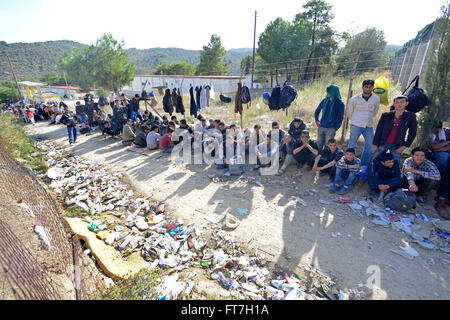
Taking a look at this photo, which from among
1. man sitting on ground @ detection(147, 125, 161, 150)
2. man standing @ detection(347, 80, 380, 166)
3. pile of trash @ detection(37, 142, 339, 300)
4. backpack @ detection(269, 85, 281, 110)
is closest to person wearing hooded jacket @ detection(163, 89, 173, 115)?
man sitting on ground @ detection(147, 125, 161, 150)

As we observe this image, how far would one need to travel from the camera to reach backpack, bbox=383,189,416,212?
3389mm

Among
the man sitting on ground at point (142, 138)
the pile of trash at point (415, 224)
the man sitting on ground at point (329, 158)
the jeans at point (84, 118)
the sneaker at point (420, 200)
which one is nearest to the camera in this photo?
the pile of trash at point (415, 224)

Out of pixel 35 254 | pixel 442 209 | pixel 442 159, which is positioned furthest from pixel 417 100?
pixel 35 254

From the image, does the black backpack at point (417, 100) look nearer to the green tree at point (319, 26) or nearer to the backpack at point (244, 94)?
the backpack at point (244, 94)

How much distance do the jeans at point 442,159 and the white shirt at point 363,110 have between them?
1.13 meters

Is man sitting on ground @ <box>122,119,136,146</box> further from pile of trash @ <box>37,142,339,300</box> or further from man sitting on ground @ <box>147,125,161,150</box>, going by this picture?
pile of trash @ <box>37,142,339,300</box>

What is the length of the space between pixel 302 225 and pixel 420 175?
212 centimetres

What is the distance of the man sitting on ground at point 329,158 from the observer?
14.2ft

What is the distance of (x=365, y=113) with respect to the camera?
13.3 ft

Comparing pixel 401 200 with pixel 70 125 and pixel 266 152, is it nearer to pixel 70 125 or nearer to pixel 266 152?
pixel 266 152

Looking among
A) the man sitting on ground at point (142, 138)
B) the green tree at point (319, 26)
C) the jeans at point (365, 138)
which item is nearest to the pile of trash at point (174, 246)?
the man sitting on ground at point (142, 138)

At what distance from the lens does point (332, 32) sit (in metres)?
23.8
